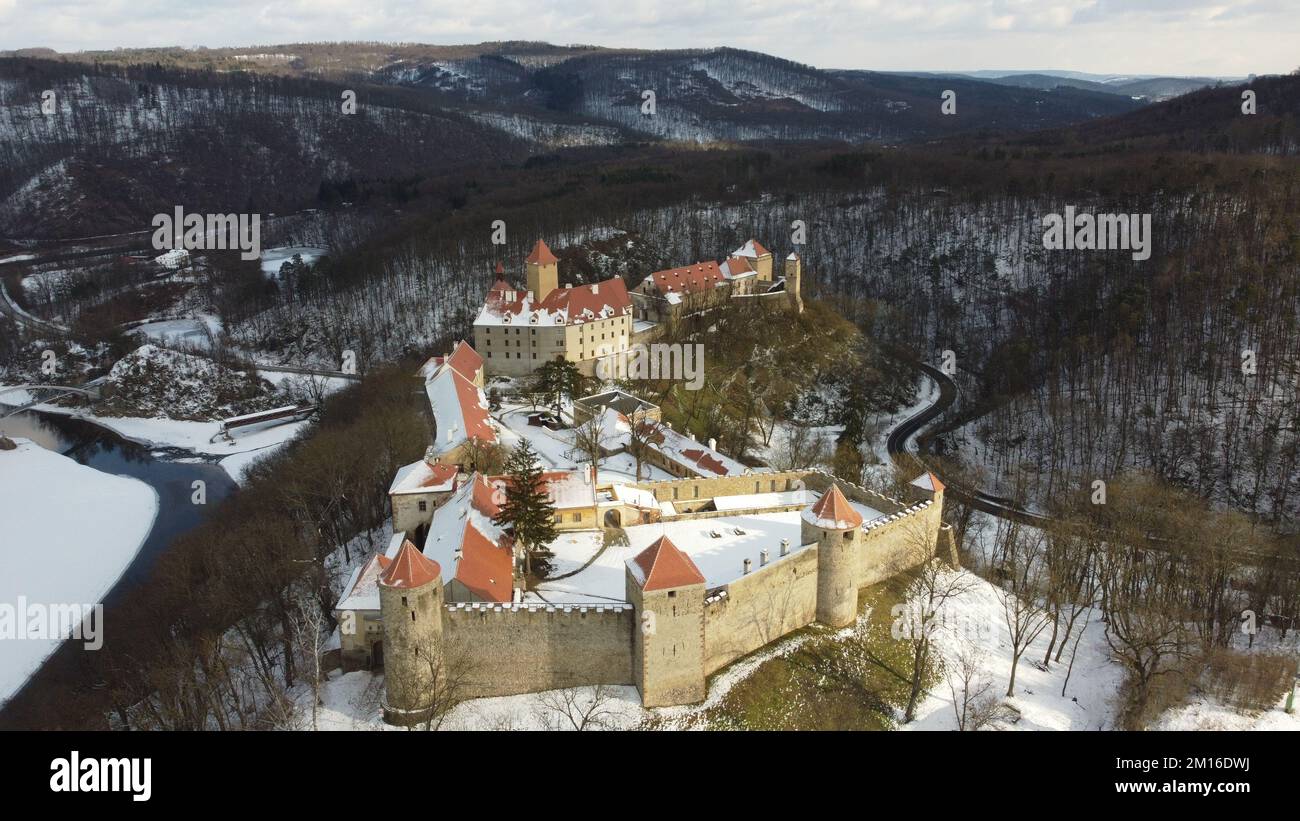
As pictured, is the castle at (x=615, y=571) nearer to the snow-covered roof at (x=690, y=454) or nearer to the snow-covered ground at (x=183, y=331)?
the snow-covered roof at (x=690, y=454)

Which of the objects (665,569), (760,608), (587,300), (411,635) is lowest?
(760,608)

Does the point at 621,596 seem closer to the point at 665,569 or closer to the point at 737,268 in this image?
the point at 665,569

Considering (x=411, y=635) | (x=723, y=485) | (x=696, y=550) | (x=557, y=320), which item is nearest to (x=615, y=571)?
(x=696, y=550)

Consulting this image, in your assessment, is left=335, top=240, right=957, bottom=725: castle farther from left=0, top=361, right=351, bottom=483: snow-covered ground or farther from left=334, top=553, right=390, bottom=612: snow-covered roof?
left=0, top=361, right=351, bottom=483: snow-covered ground

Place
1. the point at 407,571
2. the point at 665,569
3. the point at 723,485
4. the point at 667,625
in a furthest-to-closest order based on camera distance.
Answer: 1. the point at 723,485
2. the point at 667,625
3. the point at 665,569
4. the point at 407,571

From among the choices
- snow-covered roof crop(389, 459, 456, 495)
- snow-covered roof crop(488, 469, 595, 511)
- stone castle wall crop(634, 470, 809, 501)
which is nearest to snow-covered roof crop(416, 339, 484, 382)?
snow-covered roof crop(389, 459, 456, 495)
